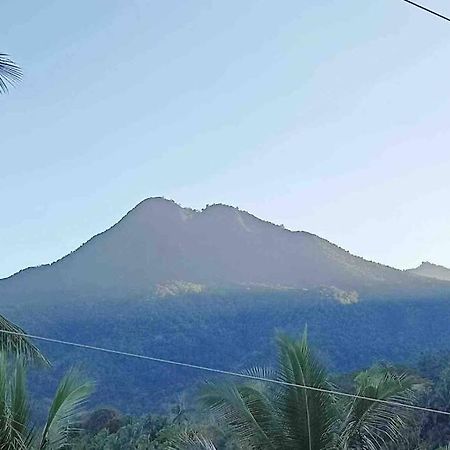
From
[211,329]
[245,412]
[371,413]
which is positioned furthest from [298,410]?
[211,329]

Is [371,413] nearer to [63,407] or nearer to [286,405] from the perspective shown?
[286,405]

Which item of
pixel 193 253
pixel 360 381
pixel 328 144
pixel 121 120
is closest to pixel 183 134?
pixel 121 120

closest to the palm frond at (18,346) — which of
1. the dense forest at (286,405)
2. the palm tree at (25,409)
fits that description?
the dense forest at (286,405)

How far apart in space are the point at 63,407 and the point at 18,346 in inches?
27.0

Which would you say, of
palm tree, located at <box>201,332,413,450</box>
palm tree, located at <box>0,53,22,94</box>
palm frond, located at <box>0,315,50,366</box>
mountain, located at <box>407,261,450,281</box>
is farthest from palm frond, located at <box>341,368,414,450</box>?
mountain, located at <box>407,261,450,281</box>

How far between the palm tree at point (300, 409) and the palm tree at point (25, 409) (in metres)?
1.25

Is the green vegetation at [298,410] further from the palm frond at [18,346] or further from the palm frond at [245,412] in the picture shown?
the palm frond at [18,346]

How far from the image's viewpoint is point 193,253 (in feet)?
151

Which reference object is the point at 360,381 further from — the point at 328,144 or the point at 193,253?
the point at 193,253

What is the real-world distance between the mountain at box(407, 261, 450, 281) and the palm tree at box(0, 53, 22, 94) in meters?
32.9

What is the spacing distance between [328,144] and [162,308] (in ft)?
79.9

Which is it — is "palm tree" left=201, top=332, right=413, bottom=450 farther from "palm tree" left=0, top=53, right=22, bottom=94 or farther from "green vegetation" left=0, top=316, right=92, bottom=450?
"palm tree" left=0, top=53, right=22, bottom=94

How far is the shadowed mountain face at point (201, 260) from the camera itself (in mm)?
38938

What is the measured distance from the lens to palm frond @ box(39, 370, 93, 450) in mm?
6512
